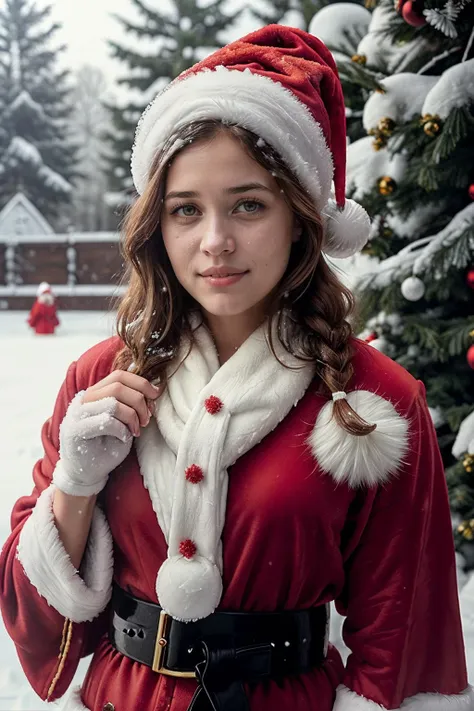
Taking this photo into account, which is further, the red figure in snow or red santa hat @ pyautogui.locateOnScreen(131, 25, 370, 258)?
the red figure in snow

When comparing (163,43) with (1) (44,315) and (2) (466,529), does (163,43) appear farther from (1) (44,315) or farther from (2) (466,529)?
(2) (466,529)

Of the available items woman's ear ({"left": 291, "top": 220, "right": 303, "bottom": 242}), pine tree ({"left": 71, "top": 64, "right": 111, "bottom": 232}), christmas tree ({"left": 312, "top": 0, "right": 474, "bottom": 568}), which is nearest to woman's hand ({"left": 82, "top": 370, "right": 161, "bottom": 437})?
woman's ear ({"left": 291, "top": 220, "right": 303, "bottom": 242})

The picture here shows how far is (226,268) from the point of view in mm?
1374

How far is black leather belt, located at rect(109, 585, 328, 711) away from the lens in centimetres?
132

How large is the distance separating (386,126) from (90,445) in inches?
87.8

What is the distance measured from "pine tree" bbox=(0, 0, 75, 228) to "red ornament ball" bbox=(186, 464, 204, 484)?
24.6 meters

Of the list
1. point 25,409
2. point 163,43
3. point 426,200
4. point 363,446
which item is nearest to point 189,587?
point 363,446

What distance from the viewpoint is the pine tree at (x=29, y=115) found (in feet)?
79.6

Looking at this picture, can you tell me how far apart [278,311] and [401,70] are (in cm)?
225

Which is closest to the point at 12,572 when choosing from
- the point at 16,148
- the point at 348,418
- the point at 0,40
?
the point at 348,418

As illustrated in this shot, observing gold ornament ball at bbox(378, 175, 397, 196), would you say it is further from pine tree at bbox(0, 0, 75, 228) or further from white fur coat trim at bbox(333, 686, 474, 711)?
pine tree at bbox(0, 0, 75, 228)

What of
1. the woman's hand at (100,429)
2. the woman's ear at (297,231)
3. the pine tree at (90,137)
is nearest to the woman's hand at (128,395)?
the woman's hand at (100,429)

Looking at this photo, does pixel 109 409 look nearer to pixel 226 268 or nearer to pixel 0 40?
pixel 226 268

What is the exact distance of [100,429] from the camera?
1312 millimetres
